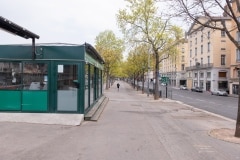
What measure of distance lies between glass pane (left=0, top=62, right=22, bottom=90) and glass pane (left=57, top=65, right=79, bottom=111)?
5.81 ft

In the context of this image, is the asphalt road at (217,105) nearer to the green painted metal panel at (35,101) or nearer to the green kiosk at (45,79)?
the green kiosk at (45,79)

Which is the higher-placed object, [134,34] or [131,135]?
[134,34]

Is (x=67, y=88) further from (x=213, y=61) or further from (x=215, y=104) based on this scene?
(x=213, y=61)

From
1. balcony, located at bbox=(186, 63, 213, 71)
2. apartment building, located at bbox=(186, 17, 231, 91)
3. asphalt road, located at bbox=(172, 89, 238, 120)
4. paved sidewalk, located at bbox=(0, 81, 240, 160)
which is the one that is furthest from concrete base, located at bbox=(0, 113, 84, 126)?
balcony, located at bbox=(186, 63, 213, 71)

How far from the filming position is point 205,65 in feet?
259

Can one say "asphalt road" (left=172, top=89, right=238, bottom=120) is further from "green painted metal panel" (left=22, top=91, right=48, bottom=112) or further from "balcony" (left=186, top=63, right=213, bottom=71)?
"balcony" (left=186, top=63, right=213, bottom=71)

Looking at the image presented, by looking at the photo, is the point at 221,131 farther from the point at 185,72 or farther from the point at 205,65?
the point at 185,72

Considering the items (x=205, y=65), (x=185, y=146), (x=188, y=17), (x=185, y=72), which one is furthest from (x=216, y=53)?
(x=185, y=146)

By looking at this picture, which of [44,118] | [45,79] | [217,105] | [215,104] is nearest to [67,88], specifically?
[45,79]

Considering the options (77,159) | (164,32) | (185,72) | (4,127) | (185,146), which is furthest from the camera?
(185,72)

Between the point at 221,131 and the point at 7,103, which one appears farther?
the point at 7,103

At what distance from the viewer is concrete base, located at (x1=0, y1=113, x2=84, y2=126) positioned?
46.7 ft

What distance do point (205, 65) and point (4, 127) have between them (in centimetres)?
7043

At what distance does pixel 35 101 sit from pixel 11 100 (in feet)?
3.45
